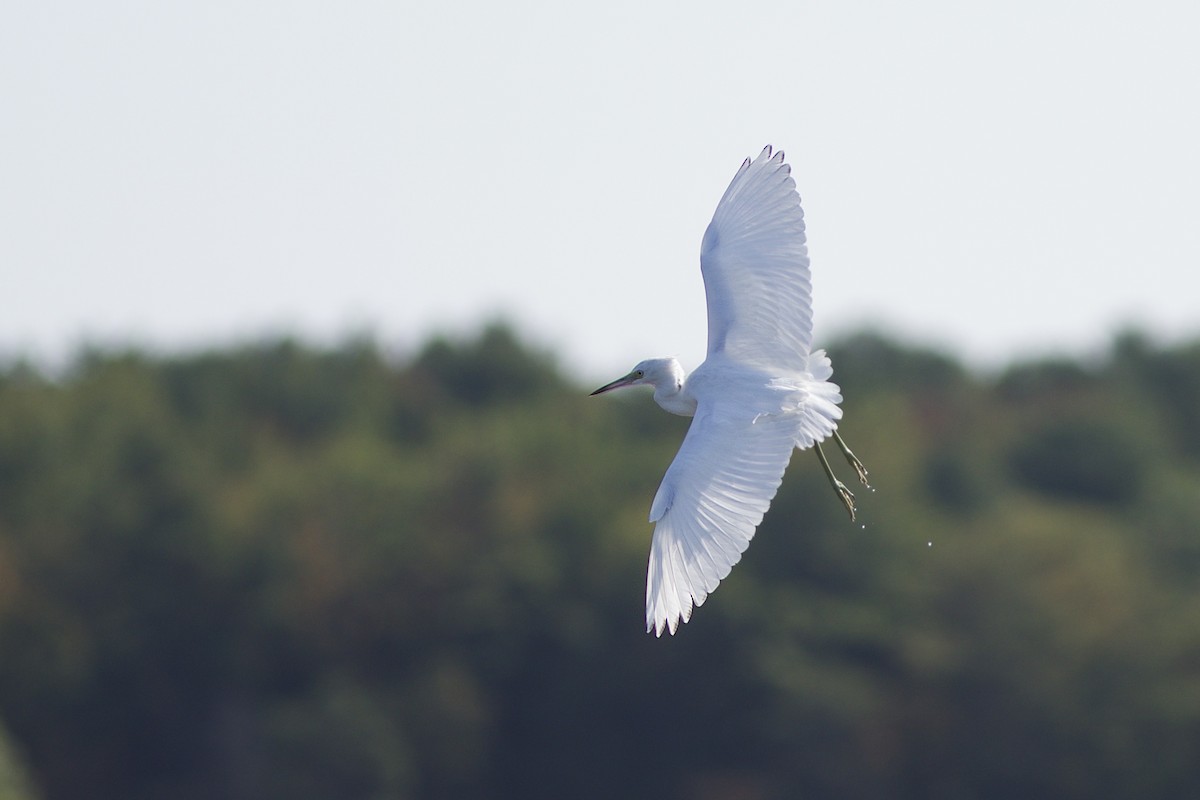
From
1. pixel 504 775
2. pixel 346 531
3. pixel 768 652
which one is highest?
pixel 346 531

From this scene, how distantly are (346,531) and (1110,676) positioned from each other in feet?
71.9

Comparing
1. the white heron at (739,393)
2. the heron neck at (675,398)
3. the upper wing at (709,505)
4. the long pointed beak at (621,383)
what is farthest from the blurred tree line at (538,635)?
the upper wing at (709,505)

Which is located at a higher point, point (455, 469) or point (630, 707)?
point (455, 469)

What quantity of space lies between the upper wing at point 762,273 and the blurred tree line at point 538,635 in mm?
38152

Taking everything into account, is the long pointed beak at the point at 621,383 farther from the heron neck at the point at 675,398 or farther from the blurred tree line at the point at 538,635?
the blurred tree line at the point at 538,635

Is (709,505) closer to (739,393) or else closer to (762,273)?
(739,393)

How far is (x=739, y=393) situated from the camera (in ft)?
31.0

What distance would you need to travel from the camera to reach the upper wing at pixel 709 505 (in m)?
8.69

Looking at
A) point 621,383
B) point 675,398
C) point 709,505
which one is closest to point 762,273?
point 675,398

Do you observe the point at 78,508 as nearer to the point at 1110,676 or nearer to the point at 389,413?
the point at 389,413

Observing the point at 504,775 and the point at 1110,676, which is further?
the point at 504,775

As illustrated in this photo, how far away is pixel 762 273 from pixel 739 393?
0.76 meters

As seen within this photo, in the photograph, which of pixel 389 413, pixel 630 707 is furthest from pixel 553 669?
pixel 389 413

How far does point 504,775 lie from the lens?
53.9 metres
